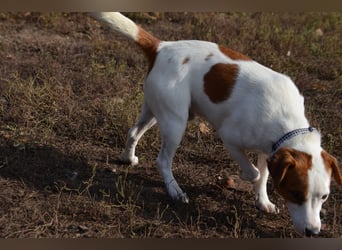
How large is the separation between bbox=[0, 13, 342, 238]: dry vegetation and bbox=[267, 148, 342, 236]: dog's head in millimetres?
528

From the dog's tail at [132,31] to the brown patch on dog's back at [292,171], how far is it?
4.96 ft

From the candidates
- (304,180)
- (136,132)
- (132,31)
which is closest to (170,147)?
(136,132)

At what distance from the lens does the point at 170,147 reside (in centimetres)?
477

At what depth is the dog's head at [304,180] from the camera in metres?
3.91

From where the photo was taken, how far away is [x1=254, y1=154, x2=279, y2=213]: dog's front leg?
4.72 m

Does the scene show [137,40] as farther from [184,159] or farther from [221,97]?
[184,159]

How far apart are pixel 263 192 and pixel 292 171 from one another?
2.75 feet

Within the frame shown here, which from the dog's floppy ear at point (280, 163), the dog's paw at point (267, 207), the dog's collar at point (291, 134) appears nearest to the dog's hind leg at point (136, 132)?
the dog's paw at point (267, 207)

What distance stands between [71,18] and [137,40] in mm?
4251

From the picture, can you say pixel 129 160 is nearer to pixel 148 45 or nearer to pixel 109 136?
pixel 109 136

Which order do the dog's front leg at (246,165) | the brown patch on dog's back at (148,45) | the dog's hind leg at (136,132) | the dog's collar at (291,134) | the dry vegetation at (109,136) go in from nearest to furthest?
the dog's collar at (291,134) → the dry vegetation at (109,136) → the dog's front leg at (246,165) → the brown patch on dog's back at (148,45) → the dog's hind leg at (136,132)

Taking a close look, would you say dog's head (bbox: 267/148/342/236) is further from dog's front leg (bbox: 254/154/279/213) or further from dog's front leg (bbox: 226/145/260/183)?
dog's front leg (bbox: 254/154/279/213)

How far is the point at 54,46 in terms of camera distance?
25.5 feet

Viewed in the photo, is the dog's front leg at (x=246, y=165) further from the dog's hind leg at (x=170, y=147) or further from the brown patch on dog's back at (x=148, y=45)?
the brown patch on dog's back at (x=148, y=45)
